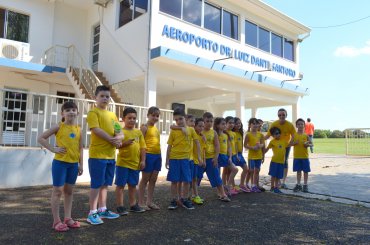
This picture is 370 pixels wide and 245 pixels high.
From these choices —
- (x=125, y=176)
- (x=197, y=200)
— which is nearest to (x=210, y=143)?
(x=197, y=200)

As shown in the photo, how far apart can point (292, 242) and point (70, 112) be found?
3052 mm

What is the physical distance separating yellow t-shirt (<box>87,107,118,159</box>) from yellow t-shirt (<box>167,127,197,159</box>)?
1.16 metres

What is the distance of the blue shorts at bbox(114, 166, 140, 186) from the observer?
451 cm

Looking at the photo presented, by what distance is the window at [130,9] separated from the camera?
34.6 ft

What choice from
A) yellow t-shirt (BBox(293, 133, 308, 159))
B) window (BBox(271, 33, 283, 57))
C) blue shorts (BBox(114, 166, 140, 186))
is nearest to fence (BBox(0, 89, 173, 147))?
blue shorts (BBox(114, 166, 140, 186))

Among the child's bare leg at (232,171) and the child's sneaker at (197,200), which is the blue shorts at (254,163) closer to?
the child's bare leg at (232,171)

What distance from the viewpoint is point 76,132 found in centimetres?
405

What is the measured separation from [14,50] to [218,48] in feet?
23.9

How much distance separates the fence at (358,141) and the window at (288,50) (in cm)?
525

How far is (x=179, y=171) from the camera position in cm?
498

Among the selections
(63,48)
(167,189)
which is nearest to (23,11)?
(63,48)

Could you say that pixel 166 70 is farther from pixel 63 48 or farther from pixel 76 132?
pixel 76 132

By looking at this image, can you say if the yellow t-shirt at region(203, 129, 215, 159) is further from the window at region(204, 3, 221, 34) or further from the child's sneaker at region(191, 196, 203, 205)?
the window at region(204, 3, 221, 34)

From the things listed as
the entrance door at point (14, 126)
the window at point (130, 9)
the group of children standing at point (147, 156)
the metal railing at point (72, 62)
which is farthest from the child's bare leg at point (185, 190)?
the window at point (130, 9)
